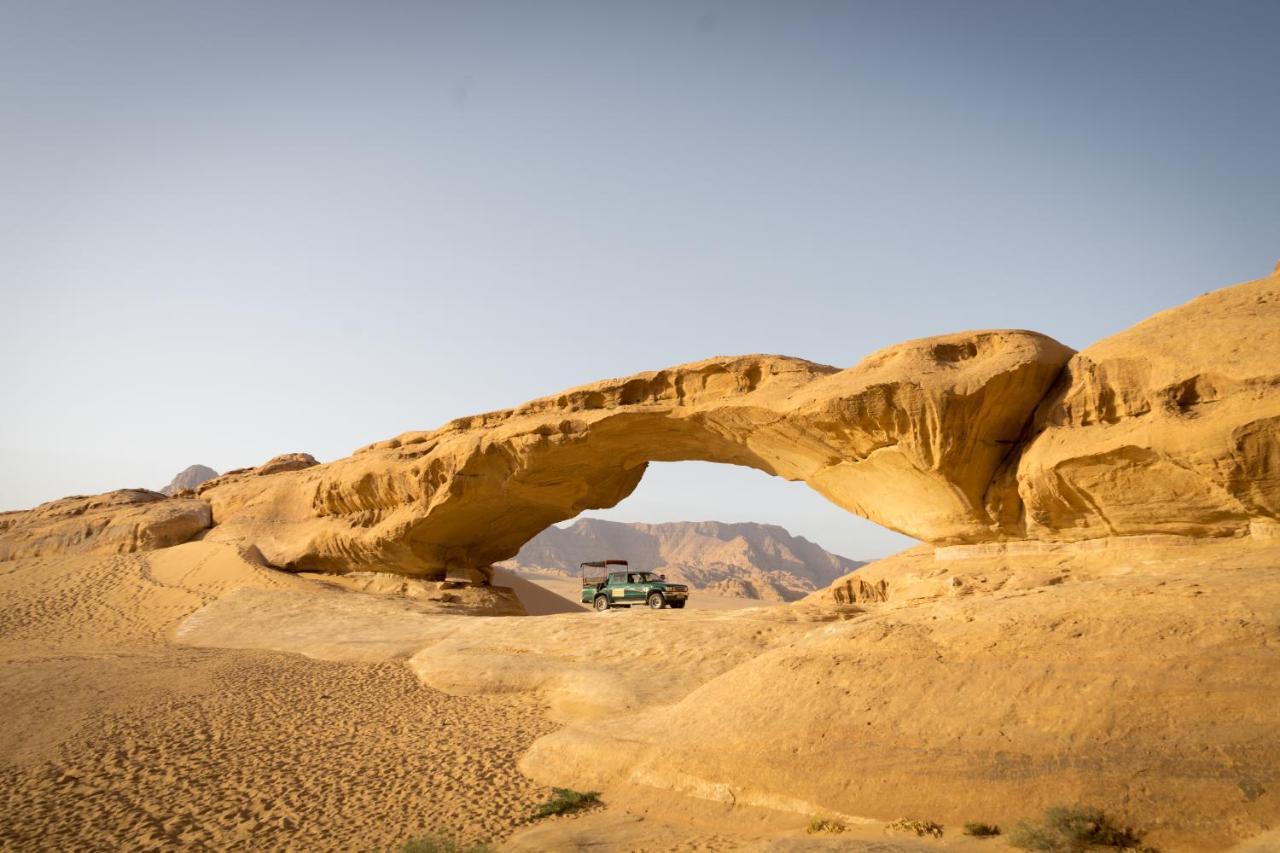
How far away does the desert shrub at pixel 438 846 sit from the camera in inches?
236

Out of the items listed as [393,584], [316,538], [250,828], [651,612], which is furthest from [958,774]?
[316,538]

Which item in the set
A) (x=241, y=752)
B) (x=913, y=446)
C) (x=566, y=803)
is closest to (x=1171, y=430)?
(x=913, y=446)

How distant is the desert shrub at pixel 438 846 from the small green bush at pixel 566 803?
0.78 metres

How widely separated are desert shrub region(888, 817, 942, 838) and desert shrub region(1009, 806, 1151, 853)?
21.1 inches

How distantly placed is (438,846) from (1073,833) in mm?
4705

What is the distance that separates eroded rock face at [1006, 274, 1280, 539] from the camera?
970cm

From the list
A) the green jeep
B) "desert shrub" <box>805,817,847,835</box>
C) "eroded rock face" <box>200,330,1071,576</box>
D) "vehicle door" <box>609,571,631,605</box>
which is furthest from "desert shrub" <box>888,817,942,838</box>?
"vehicle door" <box>609,571,631,605</box>

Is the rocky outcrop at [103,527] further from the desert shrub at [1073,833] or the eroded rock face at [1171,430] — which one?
the desert shrub at [1073,833]

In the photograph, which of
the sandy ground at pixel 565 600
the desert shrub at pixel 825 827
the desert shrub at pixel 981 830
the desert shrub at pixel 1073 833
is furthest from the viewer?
the sandy ground at pixel 565 600

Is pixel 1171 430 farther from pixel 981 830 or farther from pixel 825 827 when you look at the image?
pixel 825 827

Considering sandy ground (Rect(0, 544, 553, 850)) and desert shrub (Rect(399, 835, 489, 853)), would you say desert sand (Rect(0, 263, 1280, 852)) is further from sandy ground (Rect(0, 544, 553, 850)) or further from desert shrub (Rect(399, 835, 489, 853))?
desert shrub (Rect(399, 835, 489, 853))

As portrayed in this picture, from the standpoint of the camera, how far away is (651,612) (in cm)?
1418

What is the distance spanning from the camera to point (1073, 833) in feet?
16.5

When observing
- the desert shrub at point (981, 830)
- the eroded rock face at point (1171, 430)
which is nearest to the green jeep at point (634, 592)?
the eroded rock face at point (1171, 430)
